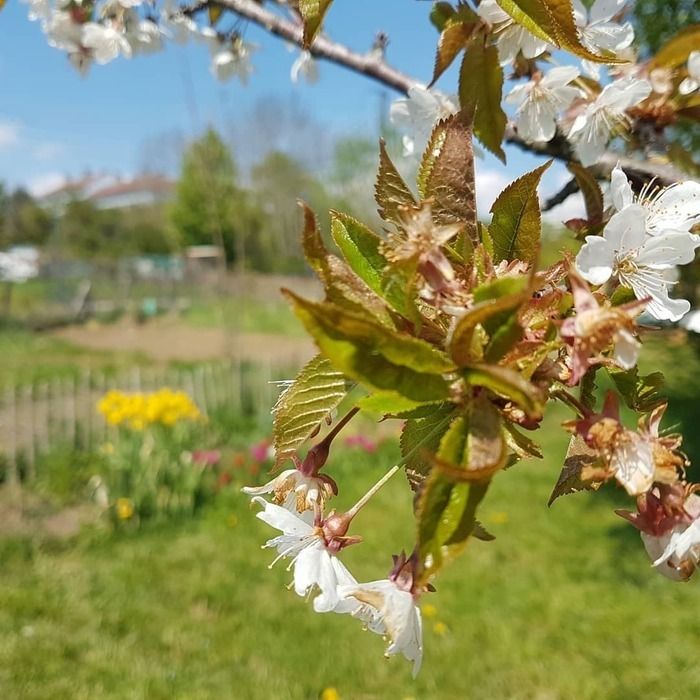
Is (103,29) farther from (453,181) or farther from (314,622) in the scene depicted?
(314,622)

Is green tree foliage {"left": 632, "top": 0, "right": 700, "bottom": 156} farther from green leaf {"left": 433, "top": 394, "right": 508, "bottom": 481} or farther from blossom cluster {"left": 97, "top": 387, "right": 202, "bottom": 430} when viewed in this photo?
blossom cluster {"left": 97, "top": 387, "right": 202, "bottom": 430}

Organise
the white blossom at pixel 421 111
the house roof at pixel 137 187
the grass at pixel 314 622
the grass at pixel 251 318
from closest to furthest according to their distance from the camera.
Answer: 1. the white blossom at pixel 421 111
2. the grass at pixel 314 622
3. the grass at pixel 251 318
4. the house roof at pixel 137 187

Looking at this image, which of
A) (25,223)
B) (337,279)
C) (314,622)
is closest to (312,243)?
(337,279)

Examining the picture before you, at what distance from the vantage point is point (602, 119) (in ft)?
2.67

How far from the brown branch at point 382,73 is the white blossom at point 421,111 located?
129mm

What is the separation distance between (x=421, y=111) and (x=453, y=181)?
0.36 meters

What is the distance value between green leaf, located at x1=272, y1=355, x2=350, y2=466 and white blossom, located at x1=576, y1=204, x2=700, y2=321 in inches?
7.4

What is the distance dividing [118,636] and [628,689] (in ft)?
7.16

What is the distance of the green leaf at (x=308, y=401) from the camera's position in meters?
0.50

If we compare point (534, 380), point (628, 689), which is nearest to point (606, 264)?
point (534, 380)

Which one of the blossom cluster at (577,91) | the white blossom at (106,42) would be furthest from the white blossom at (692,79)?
the white blossom at (106,42)

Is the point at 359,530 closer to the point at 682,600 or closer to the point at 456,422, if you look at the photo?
the point at 682,600

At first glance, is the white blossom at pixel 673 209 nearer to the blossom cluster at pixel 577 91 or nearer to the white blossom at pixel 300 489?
the blossom cluster at pixel 577 91

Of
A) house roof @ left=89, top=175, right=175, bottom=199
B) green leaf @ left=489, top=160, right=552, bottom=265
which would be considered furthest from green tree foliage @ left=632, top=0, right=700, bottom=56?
house roof @ left=89, top=175, right=175, bottom=199
